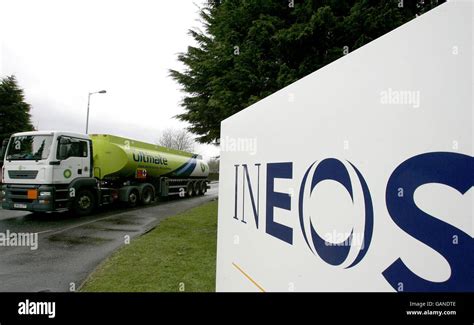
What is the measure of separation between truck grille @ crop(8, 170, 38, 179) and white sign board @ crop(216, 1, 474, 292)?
9.55 metres

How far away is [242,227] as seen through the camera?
10.9 ft

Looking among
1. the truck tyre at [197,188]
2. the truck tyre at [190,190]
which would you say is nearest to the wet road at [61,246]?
the truck tyre at [190,190]

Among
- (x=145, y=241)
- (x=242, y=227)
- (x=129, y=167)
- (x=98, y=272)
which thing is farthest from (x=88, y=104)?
(x=242, y=227)

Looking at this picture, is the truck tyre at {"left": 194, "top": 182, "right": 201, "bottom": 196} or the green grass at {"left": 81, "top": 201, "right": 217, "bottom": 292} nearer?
the green grass at {"left": 81, "top": 201, "right": 217, "bottom": 292}

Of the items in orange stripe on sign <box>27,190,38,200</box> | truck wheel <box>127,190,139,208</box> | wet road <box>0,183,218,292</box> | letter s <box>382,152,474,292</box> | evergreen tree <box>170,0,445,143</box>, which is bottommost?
wet road <box>0,183,218,292</box>

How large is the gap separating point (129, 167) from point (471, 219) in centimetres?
1326

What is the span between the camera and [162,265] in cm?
540

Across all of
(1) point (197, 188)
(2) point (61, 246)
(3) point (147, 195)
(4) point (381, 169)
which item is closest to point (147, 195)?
(3) point (147, 195)

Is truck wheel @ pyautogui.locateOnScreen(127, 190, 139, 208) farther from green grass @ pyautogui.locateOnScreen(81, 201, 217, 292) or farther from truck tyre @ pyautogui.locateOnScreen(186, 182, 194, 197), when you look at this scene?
green grass @ pyautogui.locateOnScreen(81, 201, 217, 292)

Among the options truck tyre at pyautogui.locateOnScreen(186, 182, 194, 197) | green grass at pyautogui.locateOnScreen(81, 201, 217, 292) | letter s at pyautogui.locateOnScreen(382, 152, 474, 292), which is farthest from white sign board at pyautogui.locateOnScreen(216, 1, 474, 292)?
truck tyre at pyautogui.locateOnScreen(186, 182, 194, 197)

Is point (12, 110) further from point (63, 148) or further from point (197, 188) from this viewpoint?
point (63, 148)

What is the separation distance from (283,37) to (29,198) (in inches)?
344

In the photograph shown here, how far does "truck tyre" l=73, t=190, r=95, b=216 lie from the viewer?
10.6m
